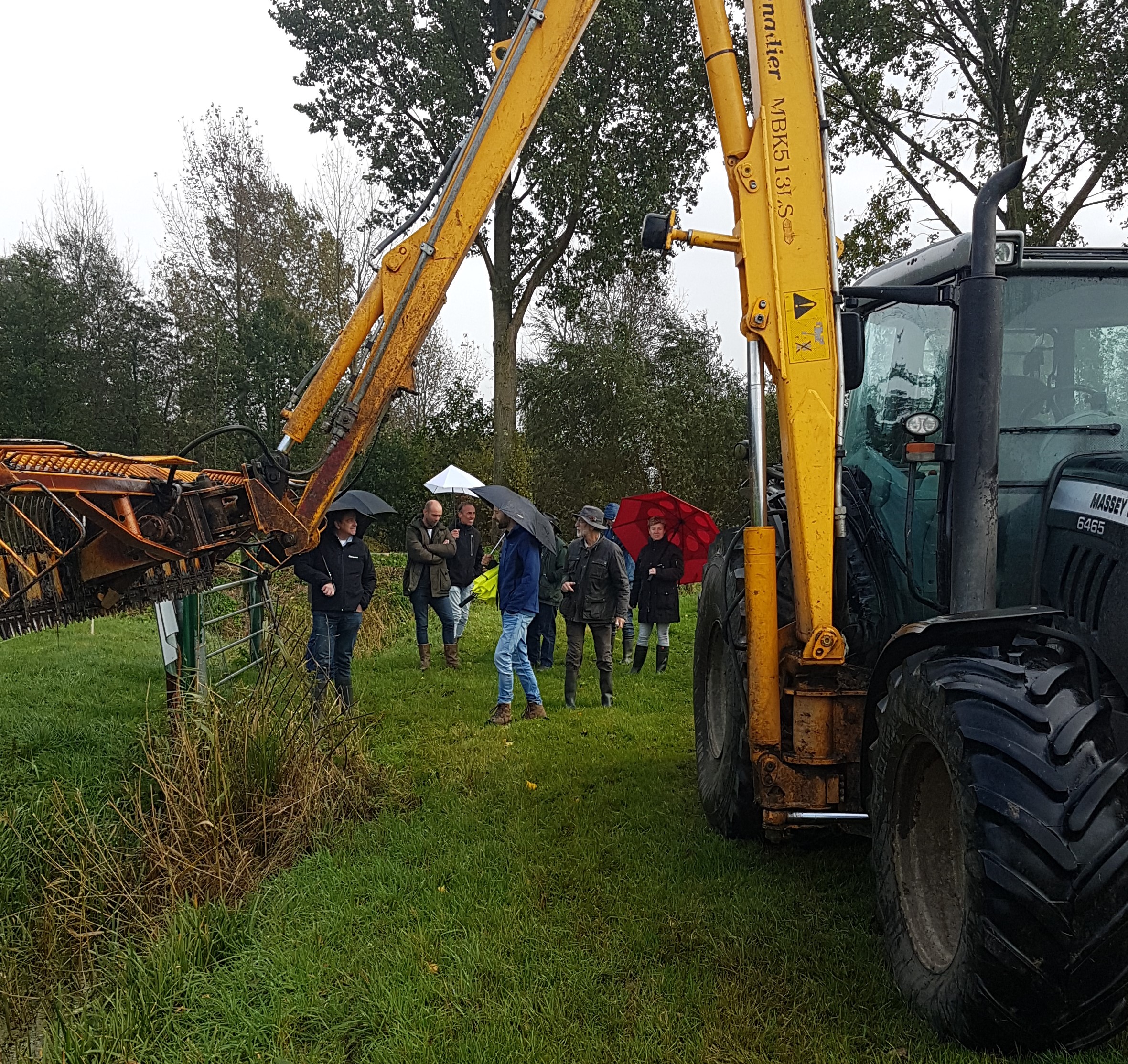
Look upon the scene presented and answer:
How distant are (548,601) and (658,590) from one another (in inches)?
49.8

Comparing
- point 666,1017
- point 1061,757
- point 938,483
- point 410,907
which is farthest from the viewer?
point 410,907

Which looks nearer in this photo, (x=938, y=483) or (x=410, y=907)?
(x=938, y=483)

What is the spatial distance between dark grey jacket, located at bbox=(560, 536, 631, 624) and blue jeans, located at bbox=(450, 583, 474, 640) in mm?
2307

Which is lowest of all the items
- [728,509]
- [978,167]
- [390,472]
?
[728,509]

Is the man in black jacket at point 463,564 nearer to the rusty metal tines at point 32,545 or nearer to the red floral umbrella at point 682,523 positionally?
the red floral umbrella at point 682,523

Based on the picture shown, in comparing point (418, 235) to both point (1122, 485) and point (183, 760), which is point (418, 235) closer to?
point (183, 760)

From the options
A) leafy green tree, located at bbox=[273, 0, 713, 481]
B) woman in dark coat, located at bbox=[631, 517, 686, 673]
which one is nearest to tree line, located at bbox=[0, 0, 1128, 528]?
→ leafy green tree, located at bbox=[273, 0, 713, 481]

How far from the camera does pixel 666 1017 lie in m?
3.04

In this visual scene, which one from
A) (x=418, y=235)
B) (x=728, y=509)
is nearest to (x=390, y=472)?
(x=728, y=509)

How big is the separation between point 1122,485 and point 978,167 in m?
16.9

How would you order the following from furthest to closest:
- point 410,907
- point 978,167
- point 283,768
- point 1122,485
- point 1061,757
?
point 978,167 < point 283,768 < point 410,907 < point 1122,485 < point 1061,757

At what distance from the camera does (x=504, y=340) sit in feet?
64.5

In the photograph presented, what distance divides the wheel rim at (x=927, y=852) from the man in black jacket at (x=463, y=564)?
7.58 metres

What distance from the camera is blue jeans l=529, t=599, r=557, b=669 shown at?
9.94m
